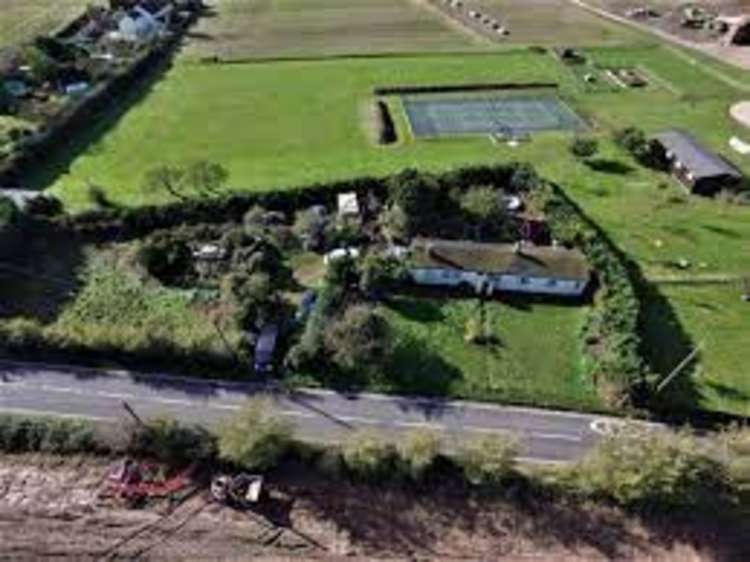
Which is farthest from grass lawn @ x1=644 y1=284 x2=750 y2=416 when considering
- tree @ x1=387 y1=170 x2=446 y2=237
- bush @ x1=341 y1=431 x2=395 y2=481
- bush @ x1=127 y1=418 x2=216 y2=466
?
bush @ x1=127 y1=418 x2=216 y2=466

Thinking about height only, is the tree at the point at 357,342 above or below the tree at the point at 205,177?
below

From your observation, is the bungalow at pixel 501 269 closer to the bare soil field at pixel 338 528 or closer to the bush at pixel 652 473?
the bush at pixel 652 473

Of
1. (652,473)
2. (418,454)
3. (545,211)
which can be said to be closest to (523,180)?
(545,211)

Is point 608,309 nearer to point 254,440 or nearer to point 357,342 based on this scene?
point 357,342

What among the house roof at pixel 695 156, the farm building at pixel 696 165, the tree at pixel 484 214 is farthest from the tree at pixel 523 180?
the house roof at pixel 695 156

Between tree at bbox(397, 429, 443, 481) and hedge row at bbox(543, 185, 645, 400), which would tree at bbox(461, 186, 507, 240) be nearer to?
hedge row at bbox(543, 185, 645, 400)

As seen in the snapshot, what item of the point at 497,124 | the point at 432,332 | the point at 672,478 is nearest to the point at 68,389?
the point at 432,332
